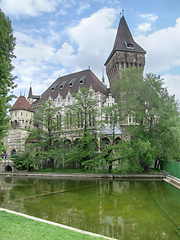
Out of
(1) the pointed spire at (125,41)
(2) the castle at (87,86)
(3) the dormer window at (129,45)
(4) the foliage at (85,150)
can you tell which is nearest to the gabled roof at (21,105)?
(2) the castle at (87,86)

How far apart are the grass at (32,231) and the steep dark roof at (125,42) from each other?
32.6 m

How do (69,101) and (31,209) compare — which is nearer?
(31,209)

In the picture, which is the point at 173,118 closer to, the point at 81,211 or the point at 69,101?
the point at 81,211

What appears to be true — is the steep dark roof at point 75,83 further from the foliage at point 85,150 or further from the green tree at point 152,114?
the foliage at point 85,150

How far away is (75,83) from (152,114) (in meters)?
19.4

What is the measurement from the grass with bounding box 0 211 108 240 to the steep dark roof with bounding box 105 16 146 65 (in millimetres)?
32633

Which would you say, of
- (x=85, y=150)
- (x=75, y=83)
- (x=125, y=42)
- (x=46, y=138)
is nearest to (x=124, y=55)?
(x=125, y=42)

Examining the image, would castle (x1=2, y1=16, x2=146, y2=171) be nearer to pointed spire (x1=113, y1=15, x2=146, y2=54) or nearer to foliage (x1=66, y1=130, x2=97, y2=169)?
pointed spire (x1=113, y1=15, x2=146, y2=54)

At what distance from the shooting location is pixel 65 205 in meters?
10.3

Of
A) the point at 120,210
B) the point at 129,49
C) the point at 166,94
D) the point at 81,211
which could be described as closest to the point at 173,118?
the point at 166,94

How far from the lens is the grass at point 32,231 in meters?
5.34

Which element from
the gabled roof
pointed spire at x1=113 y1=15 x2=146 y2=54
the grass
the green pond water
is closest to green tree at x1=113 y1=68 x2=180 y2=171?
the green pond water

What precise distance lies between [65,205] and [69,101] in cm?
2582

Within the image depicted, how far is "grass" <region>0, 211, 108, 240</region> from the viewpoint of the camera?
210 inches
